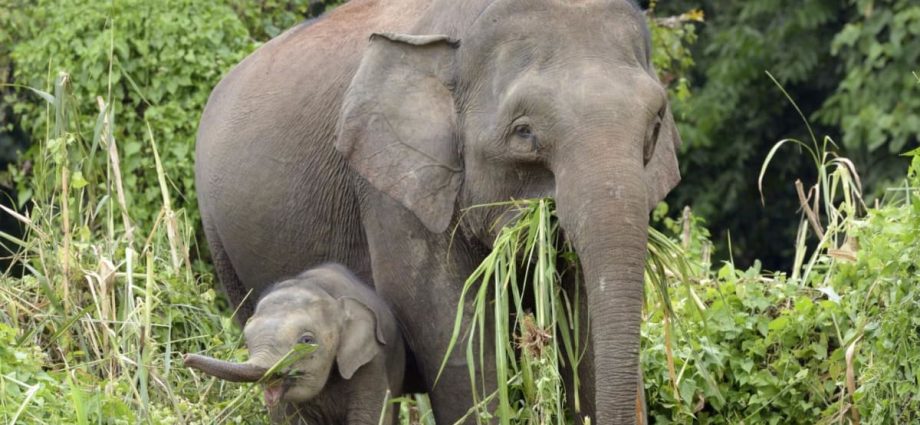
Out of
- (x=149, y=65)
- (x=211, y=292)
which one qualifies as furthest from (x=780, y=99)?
(x=211, y=292)

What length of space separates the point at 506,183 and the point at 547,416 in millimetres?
703

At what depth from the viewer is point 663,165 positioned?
6.95 meters

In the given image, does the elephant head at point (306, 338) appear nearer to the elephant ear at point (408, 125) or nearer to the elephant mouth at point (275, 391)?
the elephant mouth at point (275, 391)

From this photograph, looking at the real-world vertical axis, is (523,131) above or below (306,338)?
above

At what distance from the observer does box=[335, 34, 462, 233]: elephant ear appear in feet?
22.5

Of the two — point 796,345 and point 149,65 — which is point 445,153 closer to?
point 796,345

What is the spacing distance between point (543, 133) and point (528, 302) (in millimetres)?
813

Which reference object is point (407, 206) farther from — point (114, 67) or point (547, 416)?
point (114, 67)

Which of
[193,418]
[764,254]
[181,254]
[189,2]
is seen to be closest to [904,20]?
[764,254]

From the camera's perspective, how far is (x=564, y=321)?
6789mm

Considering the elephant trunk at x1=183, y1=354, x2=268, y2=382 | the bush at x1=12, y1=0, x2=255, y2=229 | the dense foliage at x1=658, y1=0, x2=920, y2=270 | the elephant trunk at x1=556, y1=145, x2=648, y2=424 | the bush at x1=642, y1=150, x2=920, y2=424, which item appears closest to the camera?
the elephant trunk at x1=556, y1=145, x2=648, y2=424

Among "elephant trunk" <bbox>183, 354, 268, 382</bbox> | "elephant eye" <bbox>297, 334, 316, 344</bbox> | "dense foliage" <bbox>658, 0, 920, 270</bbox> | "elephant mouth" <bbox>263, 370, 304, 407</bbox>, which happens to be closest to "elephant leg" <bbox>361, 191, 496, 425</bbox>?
"elephant eye" <bbox>297, 334, 316, 344</bbox>

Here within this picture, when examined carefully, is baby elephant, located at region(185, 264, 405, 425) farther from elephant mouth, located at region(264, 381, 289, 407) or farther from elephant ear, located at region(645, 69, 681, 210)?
elephant ear, located at region(645, 69, 681, 210)

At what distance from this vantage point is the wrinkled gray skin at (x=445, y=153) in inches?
248
